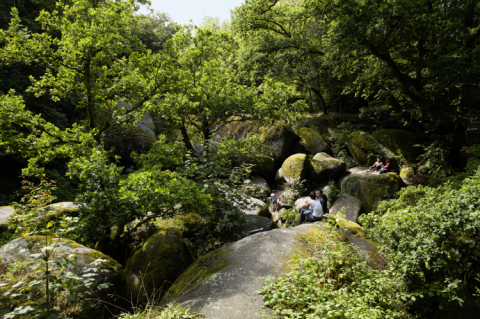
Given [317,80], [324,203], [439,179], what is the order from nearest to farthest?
[324,203] → [439,179] → [317,80]

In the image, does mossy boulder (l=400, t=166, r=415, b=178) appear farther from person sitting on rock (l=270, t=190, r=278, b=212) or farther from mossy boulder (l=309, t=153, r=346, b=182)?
person sitting on rock (l=270, t=190, r=278, b=212)

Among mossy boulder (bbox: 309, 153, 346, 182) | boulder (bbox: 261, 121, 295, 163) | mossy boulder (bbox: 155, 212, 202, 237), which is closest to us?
mossy boulder (bbox: 155, 212, 202, 237)

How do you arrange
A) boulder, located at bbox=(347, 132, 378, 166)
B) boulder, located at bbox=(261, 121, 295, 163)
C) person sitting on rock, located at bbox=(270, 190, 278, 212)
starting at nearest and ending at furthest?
person sitting on rock, located at bbox=(270, 190, 278, 212), boulder, located at bbox=(347, 132, 378, 166), boulder, located at bbox=(261, 121, 295, 163)

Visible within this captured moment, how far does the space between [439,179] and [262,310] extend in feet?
33.5

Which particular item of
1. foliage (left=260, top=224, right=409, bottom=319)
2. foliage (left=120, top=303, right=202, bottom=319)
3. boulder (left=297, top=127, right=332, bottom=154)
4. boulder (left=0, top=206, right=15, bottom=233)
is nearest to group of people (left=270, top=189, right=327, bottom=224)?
foliage (left=260, top=224, right=409, bottom=319)

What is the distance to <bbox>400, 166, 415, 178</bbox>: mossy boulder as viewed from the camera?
40.2 feet

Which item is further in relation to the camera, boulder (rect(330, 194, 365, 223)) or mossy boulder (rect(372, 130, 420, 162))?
mossy boulder (rect(372, 130, 420, 162))

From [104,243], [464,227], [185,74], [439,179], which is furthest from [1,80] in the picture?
[439,179]

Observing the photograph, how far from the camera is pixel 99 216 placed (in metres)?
5.27

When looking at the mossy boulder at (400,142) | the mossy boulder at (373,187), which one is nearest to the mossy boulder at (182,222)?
the mossy boulder at (373,187)

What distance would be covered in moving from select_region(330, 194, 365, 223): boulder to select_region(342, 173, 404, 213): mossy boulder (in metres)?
0.54

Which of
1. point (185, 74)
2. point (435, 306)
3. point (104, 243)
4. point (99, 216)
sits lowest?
point (435, 306)

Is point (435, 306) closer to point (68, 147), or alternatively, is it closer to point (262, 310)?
point (262, 310)

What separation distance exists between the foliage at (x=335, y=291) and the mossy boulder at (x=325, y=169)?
399 inches
